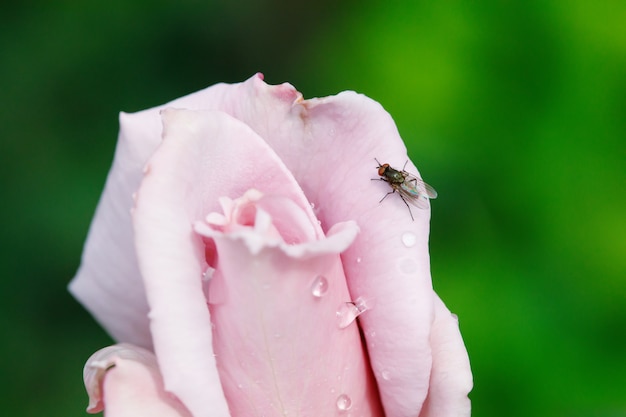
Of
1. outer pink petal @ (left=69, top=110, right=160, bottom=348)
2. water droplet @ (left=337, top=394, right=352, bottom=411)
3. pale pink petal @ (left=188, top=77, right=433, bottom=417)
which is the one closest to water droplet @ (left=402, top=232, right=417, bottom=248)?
pale pink petal @ (left=188, top=77, right=433, bottom=417)

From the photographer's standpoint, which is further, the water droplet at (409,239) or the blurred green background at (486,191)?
the blurred green background at (486,191)

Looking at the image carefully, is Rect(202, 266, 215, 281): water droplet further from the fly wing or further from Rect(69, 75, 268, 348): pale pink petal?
the fly wing

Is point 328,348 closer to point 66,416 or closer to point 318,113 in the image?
point 318,113

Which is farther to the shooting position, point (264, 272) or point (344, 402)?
point (344, 402)

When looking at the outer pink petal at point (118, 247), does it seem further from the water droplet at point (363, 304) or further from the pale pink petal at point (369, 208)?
the water droplet at point (363, 304)

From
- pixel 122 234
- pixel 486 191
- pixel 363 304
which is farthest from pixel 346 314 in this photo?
pixel 486 191

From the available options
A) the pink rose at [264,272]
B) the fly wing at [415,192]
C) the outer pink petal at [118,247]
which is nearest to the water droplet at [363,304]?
the pink rose at [264,272]

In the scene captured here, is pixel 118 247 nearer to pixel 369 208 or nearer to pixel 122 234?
pixel 122 234
